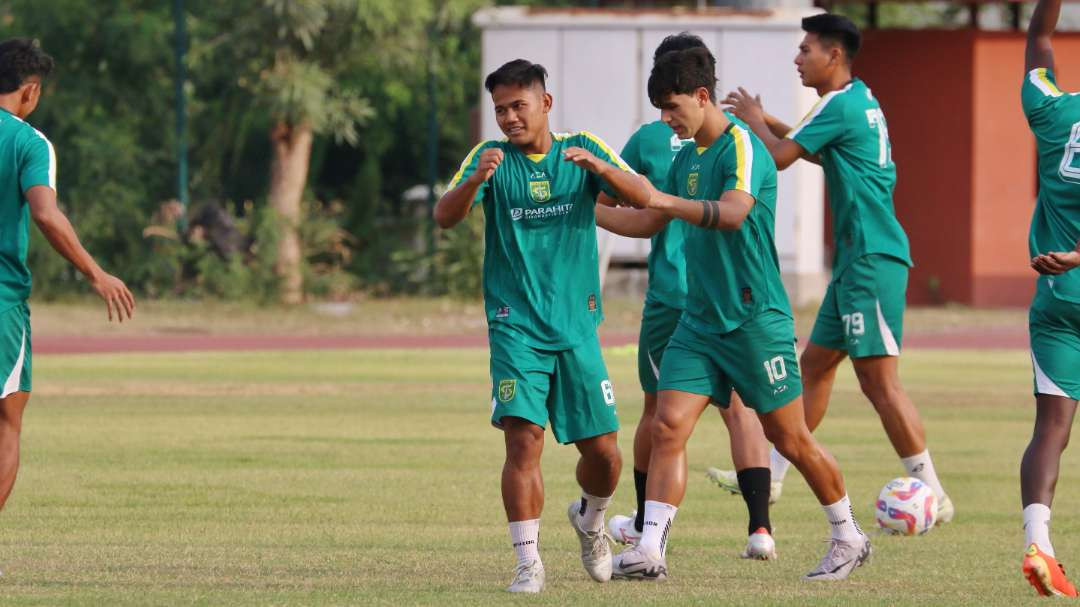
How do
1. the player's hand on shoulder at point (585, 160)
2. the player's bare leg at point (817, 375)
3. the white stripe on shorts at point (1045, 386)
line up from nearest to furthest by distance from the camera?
the player's hand on shoulder at point (585, 160) < the white stripe on shorts at point (1045, 386) < the player's bare leg at point (817, 375)

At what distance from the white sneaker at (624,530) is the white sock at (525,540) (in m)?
1.67

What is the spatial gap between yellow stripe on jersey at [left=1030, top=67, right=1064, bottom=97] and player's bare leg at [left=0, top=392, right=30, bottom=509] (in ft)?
14.8

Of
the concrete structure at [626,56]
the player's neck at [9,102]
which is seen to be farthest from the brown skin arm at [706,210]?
the concrete structure at [626,56]

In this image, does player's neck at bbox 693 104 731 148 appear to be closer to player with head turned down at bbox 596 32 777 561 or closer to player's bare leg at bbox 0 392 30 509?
player with head turned down at bbox 596 32 777 561

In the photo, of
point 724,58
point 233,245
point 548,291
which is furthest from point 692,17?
point 548,291

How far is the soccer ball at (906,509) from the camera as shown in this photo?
1000 centimetres

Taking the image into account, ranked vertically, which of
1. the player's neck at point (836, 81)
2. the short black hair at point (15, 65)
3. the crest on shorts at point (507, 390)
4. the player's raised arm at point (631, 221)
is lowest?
the crest on shorts at point (507, 390)

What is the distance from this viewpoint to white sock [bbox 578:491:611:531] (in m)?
8.33

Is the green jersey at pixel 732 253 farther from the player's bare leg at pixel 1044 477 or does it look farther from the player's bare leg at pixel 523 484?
the player's bare leg at pixel 1044 477

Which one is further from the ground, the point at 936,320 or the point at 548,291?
the point at 548,291

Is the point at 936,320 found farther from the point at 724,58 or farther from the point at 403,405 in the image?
the point at 403,405

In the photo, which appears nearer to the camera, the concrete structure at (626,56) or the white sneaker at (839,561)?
the white sneaker at (839,561)

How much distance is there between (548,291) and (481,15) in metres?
23.2

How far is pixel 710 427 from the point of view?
15844 mm
